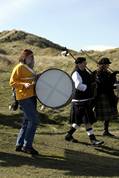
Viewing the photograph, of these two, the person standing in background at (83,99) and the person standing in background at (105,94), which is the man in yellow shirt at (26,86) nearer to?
the person standing in background at (83,99)

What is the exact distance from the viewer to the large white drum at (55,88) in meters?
11.1

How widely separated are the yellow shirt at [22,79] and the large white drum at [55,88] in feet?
1.20

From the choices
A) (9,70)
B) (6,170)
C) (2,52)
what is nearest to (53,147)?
(6,170)

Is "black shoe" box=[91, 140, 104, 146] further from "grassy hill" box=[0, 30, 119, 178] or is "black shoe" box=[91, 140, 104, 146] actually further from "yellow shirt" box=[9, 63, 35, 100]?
"yellow shirt" box=[9, 63, 35, 100]

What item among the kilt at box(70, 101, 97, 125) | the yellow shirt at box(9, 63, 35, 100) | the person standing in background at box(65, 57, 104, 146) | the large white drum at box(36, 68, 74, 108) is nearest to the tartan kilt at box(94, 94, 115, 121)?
the person standing in background at box(65, 57, 104, 146)

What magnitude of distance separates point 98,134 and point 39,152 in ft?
9.40

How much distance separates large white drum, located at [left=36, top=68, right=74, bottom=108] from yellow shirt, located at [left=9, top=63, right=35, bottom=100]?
0.37 metres

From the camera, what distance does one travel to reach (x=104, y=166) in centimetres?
1043

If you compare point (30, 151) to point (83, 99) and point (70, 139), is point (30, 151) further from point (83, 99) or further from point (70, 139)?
point (70, 139)

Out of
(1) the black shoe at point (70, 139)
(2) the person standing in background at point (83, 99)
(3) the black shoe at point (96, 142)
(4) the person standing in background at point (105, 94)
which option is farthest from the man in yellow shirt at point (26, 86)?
(4) the person standing in background at point (105, 94)

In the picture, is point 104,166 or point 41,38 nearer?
point 104,166

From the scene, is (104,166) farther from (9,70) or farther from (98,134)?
(9,70)

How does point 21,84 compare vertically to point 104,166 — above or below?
above

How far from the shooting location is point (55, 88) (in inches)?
445
